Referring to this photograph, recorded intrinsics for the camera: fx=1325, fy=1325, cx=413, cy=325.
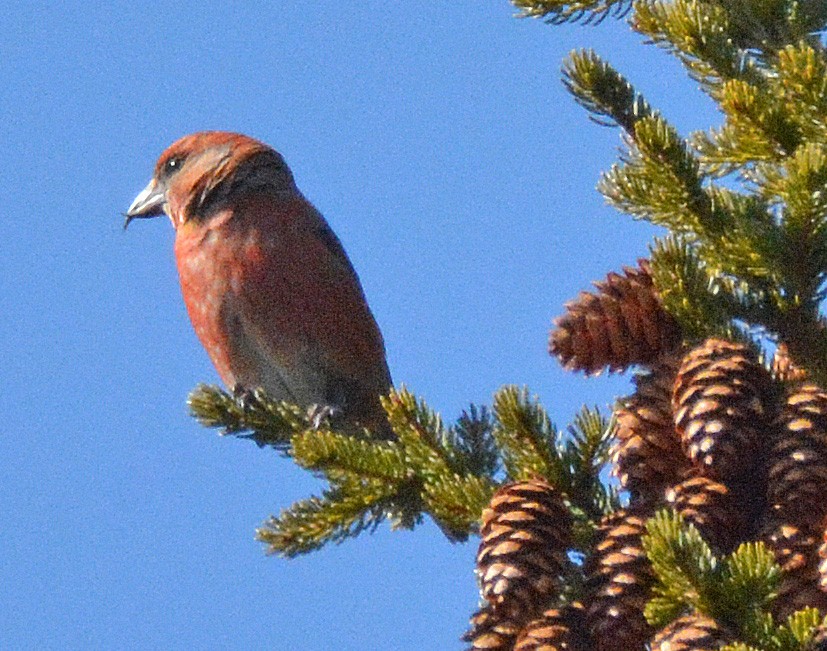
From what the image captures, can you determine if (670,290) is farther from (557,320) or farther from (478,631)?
(478,631)

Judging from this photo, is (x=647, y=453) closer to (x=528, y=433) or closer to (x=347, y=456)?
(x=528, y=433)

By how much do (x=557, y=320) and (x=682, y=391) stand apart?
11.2 inches

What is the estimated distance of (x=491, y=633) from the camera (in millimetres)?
1531

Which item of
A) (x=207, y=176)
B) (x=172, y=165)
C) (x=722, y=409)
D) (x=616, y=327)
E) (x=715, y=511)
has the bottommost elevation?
(x=715, y=511)

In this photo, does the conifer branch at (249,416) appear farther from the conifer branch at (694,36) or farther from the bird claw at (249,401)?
the conifer branch at (694,36)

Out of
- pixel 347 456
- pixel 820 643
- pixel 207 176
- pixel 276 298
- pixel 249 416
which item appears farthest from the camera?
pixel 207 176

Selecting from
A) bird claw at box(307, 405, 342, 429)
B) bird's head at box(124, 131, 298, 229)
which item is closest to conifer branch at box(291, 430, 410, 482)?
bird claw at box(307, 405, 342, 429)

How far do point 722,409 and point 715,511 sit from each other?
0.12m

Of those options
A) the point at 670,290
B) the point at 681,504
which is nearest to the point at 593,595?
the point at 681,504

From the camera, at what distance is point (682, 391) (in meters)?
1.58

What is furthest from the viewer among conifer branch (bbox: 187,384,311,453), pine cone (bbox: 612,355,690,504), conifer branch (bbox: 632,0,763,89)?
conifer branch (bbox: 187,384,311,453)

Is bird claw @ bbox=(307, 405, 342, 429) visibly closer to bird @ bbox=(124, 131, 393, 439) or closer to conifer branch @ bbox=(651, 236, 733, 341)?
bird @ bbox=(124, 131, 393, 439)

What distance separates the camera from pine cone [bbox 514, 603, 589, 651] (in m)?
1.46

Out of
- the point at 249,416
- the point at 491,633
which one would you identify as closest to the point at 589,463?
the point at 491,633
